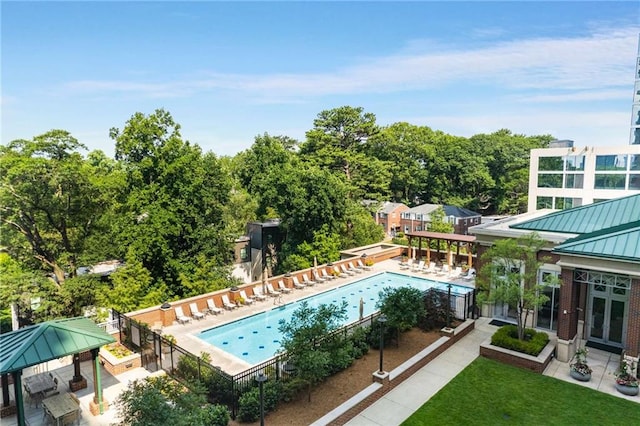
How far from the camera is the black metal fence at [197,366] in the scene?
1133cm

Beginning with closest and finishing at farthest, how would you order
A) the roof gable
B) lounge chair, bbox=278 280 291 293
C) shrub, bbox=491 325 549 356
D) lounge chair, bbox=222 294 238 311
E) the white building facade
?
shrub, bbox=491 325 549 356, the roof gable, lounge chair, bbox=222 294 238 311, lounge chair, bbox=278 280 291 293, the white building facade

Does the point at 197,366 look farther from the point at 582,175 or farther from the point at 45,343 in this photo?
the point at 582,175

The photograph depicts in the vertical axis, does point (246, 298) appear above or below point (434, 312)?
below

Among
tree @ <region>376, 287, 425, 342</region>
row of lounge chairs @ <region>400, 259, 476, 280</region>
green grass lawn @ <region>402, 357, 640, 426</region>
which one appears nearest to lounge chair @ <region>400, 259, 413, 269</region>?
row of lounge chairs @ <region>400, 259, 476, 280</region>

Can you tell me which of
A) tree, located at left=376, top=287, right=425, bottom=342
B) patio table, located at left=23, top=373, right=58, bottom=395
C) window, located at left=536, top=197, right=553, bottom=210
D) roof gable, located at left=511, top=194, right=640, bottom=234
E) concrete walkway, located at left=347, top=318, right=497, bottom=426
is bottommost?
concrete walkway, located at left=347, top=318, right=497, bottom=426

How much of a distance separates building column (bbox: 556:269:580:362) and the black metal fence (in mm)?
7164

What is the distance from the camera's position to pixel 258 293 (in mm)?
23656

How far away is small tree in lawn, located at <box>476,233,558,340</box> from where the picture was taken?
14.7 meters

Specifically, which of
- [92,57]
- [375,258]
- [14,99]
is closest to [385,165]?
[375,258]

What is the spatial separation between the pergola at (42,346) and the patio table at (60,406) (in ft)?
2.20

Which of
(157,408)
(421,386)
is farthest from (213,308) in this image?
(157,408)

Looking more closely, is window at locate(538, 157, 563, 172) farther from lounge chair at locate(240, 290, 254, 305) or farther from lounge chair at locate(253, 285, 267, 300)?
lounge chair at locate(240, 290, 254, 305)

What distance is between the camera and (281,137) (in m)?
80.6

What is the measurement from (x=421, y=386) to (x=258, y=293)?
42.6 ft
